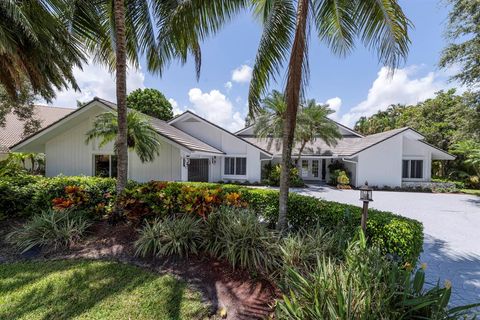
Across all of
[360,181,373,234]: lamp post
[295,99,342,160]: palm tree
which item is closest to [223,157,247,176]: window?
[295,99,342,160]: palm tree

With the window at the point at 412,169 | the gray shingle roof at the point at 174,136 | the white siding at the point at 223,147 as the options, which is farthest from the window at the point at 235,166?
the window at the point at 412,169

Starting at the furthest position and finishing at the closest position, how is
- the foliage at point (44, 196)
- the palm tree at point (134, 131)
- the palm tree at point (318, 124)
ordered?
the palm tree at point (318, 124) < the palm tree at point (134, 131) < the foliage at point (44, 196)

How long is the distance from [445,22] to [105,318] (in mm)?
20589

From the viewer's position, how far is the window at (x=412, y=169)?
2142 cm

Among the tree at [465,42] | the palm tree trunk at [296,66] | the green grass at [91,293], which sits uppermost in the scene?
the tree at [465,42]

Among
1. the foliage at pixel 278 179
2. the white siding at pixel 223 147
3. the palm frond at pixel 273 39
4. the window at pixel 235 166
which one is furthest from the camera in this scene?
the window at pixel 235 166

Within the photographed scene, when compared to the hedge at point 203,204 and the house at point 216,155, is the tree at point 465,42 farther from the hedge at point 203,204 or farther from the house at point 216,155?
the hedge at point 203,204

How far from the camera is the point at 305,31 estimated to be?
17.0 ft

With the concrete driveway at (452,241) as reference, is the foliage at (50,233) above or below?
above

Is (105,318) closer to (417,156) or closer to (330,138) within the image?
(330,138)

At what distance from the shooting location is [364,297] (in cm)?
288

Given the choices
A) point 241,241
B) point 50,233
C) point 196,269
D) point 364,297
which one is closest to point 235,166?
point 50,233

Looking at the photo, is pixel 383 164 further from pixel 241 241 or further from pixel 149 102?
pixel 149 102

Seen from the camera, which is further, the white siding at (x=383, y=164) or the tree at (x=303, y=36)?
the white siding at (x=383, y=164)
